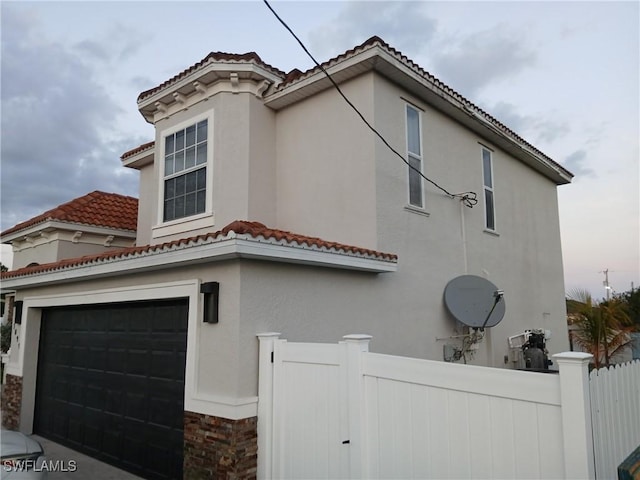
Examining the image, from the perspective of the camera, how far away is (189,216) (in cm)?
932

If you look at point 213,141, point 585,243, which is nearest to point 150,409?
point 213,141

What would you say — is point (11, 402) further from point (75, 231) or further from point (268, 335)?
point (268, 335)

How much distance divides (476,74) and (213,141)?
5.98m

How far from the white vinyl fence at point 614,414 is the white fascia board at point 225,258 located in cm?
341

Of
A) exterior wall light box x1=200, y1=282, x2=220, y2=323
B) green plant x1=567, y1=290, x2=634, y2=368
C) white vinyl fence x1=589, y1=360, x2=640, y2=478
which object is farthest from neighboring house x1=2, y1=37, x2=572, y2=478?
white vinyl fence x1=589, y1=360, x2=640, y2=478

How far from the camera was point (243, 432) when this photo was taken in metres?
5.55

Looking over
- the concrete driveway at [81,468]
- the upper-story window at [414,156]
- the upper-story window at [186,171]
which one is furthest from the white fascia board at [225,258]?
the concrete driveway at [81,468]

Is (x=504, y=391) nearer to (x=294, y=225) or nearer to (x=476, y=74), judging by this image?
(x=294, y=225)

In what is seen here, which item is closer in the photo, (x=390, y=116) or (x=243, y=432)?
(x=243, y=432)

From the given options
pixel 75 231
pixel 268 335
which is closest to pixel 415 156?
pixel 268 335

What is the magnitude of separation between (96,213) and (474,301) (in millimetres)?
9944

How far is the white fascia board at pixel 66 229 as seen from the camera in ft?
39.2

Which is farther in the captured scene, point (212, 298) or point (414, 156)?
point (414, 156)

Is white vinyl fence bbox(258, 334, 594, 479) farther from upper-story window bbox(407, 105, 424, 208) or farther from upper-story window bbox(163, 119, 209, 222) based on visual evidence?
upper-story window bbox(163, 119, 209, 222)
